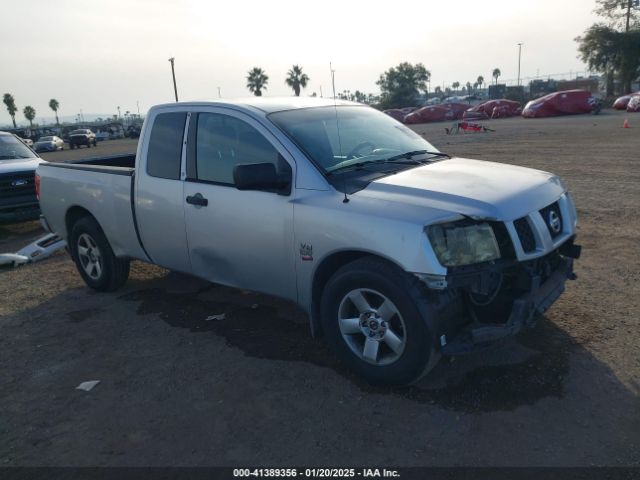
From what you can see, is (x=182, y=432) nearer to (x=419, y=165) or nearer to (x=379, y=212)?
(x=379, y=212)

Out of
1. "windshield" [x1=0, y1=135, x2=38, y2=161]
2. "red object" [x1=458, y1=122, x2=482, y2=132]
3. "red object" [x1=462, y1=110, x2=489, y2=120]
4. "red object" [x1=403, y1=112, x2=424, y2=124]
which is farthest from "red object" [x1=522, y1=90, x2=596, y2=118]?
"windshield" [x1=0, y1=135, x2=38, y2=161]

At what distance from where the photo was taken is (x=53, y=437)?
3.27m

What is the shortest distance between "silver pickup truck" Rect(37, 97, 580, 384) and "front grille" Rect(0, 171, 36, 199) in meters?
5.14

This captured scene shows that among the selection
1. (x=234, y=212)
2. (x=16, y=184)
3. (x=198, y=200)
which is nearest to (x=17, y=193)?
(x=16, y=184)

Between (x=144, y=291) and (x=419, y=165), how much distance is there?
3455 millimetres

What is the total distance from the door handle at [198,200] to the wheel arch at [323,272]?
1.23 metres

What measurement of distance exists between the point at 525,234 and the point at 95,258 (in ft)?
15.0

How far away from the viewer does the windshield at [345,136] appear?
397 centimetres

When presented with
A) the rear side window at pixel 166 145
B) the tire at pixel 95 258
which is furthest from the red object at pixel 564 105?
the rear side window at pixel 166 145

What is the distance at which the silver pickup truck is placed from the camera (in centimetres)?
320

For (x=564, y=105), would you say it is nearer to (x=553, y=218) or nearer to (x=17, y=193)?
(x=17, y=193)

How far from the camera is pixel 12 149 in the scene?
10453 millimetres

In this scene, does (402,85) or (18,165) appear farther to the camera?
(402,85)

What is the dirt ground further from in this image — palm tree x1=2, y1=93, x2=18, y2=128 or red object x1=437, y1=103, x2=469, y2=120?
palm tree x1=2, y1=93, x2=18, y2=128
